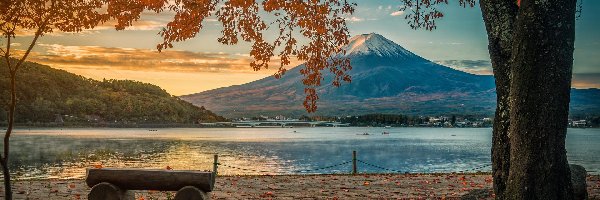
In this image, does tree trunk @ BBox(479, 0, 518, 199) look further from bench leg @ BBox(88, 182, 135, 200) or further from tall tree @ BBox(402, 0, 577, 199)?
bench leg @ BBox(88, 182, 135, 200)

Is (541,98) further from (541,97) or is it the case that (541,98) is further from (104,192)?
(104,192)

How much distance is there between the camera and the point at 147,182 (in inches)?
416

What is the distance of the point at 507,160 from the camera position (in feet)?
33.5

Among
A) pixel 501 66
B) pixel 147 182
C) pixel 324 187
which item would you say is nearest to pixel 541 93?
pixel 501 66

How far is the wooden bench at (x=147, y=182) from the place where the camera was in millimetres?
10289

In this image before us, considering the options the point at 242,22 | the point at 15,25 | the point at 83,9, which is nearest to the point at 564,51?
the point at 242,22

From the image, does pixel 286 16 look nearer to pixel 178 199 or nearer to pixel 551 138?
pixel 178 199

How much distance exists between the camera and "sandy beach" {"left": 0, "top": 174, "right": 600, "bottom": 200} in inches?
679

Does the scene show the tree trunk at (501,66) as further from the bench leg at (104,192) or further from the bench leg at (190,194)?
the bench leg at (104,192)

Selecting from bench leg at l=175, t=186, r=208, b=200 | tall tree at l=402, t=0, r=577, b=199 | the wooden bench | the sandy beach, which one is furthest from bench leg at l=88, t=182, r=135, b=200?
tall tree at l=402, t=0, r=577, b=199

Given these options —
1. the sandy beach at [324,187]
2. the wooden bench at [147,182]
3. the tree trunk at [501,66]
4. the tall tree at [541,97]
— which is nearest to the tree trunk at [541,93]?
the tall tree at [541,97]

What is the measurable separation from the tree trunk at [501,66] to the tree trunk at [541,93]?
3.85 feet

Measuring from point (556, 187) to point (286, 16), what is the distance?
8521mm

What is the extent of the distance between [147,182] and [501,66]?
6211 mm
